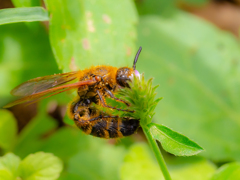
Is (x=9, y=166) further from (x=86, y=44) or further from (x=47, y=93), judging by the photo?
(x=86, y=44)

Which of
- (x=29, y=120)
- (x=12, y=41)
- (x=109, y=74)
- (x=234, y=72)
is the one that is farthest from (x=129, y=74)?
(x=234, y=72)

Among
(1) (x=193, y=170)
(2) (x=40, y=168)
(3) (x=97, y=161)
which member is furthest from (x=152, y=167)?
(2) (x=40, y=168)

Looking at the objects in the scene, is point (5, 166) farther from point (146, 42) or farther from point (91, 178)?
point (146, 42)

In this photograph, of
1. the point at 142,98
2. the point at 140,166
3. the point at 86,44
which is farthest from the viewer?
the point at 140,166

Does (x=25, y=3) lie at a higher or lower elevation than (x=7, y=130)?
higher

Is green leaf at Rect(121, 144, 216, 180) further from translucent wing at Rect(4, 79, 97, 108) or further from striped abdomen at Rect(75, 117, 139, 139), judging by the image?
translucent wing at Rect(4, 79, 97, 108)

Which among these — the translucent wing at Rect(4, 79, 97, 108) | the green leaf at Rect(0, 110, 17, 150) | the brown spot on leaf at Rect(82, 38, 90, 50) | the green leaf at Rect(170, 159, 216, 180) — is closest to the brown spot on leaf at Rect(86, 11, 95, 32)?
the brown spot on leaf at Rect(82, 38, 90, 50)
